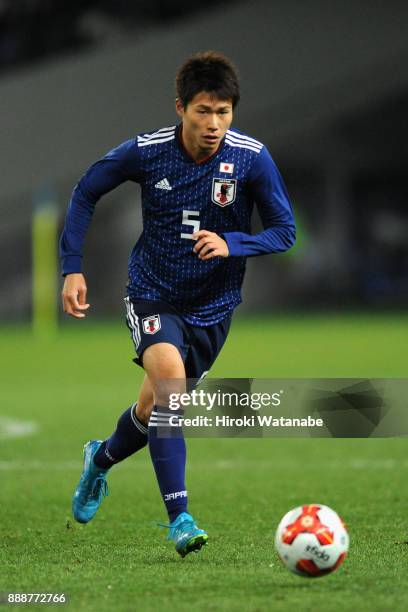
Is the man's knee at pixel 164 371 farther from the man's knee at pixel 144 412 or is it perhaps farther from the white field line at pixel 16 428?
the white field line at pixel 16 428

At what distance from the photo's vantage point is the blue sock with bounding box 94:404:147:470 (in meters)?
5.96

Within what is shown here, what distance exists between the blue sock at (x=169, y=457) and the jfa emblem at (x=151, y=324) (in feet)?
1.10

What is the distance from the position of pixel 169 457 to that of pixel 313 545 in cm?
107

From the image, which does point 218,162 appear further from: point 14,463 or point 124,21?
point 124,21

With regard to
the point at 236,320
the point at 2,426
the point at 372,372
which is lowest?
the point at 236,320

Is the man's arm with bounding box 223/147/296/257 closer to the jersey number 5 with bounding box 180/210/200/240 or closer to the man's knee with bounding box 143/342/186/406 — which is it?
the jersey number 5 with bounding box 180/210/200/240

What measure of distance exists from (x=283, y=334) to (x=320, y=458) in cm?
1265

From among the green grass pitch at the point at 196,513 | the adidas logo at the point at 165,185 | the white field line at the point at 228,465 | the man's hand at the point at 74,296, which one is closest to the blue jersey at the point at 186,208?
the adidas logo at the point at 165,185

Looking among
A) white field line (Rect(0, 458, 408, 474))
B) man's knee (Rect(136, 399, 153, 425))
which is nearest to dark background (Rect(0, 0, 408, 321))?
white field line (Rect(0, 458, 408, 474))

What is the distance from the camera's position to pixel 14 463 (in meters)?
8.83

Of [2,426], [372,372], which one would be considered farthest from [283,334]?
[2,426]

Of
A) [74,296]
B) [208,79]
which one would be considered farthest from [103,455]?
[208,79]

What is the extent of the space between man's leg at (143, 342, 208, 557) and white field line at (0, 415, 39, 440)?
4.92 m

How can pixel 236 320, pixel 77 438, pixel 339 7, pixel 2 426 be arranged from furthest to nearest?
pixel 339 7 < pixel 236 320 < pixel 2 426 < pixel 77 438
